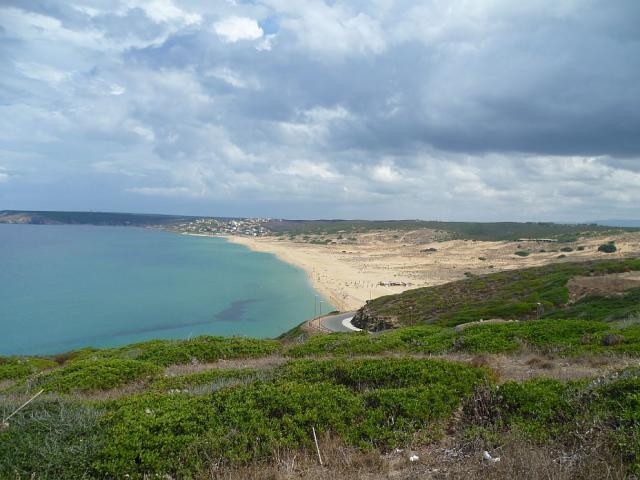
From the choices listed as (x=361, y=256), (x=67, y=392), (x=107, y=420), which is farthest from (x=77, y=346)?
(x=361, y=256)

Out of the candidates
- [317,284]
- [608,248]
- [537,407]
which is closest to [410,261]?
[317,284]

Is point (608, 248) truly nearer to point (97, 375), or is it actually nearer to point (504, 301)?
point (504, 301)

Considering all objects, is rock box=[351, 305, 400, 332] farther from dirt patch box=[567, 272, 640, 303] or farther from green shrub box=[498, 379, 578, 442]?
green shrub box=[498, 379, 578, 442]

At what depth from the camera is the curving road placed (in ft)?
141

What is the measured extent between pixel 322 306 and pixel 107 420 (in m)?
61.7

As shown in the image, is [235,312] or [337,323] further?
[235,312]

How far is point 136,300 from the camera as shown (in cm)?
7131

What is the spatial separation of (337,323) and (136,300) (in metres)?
39.8

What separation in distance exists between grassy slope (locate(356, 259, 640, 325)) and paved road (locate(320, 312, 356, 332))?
9.67ft

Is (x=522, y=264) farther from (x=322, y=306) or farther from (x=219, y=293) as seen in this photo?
(x=219, y=293)

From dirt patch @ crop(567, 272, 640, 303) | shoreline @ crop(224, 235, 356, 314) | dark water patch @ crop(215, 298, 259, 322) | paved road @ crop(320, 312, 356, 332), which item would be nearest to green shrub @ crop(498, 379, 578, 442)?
dirt patch @ crop(567, 272, 640, 303)

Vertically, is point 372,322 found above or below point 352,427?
below

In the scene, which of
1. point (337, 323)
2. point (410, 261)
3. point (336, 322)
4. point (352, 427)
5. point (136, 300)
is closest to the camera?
point (352, 427)

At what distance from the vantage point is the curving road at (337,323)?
42894 millimetres
